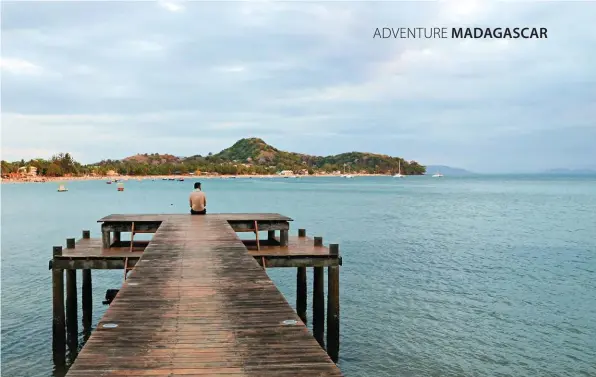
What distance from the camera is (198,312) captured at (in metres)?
9.34

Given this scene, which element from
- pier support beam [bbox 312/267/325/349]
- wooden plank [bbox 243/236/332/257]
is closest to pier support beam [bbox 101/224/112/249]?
wooden plank [bbox 243/236/332/257]

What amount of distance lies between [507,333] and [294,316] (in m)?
13.7

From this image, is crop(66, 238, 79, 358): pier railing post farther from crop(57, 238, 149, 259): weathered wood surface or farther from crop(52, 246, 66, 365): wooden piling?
crop(52, 246, 66, 365): wooden piling

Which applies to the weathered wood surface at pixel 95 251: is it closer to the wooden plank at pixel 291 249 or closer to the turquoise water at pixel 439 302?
the turquoise water at pixel 439 302

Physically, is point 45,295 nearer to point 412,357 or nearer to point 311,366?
point 412,357

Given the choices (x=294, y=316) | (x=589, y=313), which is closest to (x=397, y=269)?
(x=589, y=313)

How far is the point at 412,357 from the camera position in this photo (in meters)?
17.5

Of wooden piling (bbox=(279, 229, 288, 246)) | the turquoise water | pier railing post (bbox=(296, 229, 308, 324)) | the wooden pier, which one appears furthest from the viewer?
pier railing post (bbox=(296, 229, 308, 324))

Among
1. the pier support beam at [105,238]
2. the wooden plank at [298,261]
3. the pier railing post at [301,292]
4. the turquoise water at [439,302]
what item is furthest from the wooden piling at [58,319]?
the pier railing post at [301,292]

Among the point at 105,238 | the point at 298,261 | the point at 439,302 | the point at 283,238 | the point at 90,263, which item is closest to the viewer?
the point at 90,263

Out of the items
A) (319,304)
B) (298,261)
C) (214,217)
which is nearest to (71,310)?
(214,217)

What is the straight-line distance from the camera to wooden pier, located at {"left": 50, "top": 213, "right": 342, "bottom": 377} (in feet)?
23.0

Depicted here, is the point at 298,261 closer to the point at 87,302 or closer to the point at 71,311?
the point at 71,311

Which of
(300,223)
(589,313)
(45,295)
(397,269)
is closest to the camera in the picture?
(589,313)
